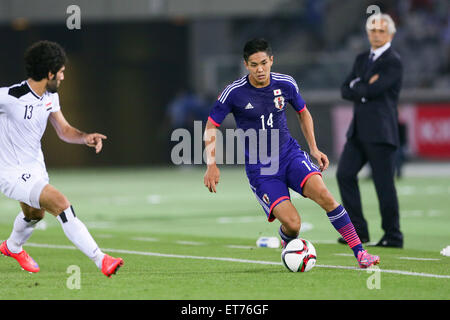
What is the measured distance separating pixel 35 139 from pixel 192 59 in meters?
28.0

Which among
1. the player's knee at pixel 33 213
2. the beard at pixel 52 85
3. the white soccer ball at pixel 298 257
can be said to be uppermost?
the beard at pixel 52 85

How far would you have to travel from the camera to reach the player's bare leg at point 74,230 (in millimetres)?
8414

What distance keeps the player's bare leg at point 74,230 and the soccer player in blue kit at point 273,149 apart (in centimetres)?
139

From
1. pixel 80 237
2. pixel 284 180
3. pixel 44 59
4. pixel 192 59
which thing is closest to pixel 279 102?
pixel 284 180

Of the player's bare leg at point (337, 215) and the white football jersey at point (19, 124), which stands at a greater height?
the white football jersey at point (19, 124)

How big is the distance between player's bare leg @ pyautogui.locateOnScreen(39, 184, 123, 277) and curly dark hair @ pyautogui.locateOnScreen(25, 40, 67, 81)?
3.47 feet

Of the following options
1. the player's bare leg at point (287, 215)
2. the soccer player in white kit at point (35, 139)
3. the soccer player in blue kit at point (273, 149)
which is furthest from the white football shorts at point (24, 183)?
the player's bare leg at point (287, 215)

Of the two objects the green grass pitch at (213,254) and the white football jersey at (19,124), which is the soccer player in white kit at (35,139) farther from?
the green grass pitch at (213,254)

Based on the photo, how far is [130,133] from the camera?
37.4m

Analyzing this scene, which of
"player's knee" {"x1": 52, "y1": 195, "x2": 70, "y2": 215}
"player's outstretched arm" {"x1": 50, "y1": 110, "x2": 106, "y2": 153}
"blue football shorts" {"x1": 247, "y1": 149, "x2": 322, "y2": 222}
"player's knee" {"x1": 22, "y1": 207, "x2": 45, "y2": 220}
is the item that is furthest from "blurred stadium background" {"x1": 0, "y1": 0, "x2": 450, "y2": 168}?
"player's knee" {"x1": 52, "y1": 195, "x2": 70, "y2": 215}

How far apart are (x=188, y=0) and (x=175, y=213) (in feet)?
63.5

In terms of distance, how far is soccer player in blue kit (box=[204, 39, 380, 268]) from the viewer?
9297 mm

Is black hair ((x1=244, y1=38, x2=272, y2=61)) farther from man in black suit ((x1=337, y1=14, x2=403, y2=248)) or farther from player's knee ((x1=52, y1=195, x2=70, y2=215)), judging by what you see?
man in black suit ((x1=337, y1=14, x2=403, y2=248))

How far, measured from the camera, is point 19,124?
8789mm
